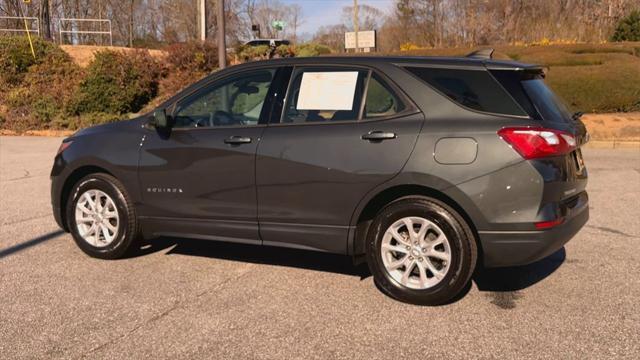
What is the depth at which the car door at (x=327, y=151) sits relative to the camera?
400cm

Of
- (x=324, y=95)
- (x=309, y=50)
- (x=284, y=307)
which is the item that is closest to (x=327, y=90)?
(x=324, y=95)

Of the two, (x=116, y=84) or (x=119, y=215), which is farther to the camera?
(x=116, y=84)

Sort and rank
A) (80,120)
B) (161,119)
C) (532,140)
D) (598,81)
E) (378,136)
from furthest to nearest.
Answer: (80,120), (598,81), (161,119), (378,136), (532,140)

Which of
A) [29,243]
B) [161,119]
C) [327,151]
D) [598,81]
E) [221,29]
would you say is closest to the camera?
[327,151]

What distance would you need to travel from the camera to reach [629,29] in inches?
859

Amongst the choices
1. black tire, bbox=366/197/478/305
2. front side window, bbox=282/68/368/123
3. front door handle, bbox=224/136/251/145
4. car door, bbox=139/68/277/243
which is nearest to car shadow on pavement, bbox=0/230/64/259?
car door, bbox=139/68/277/243

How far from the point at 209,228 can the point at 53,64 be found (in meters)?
19.4

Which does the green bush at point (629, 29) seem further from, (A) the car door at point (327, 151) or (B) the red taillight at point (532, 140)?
(A) the car door at point (327, 151)

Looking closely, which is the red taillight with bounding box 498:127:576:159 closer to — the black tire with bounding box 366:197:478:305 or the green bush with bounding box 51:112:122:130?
the black tire with bounding box 366:197:478:305

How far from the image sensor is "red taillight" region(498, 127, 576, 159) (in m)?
3.65

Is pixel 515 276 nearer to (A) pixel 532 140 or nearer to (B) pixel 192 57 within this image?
(A) pixel 532 140

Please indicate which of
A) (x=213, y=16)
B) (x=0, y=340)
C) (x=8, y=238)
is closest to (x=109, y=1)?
(x=213, y=16)

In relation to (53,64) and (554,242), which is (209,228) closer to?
(554,242)

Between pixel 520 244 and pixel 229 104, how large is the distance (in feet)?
8.21
